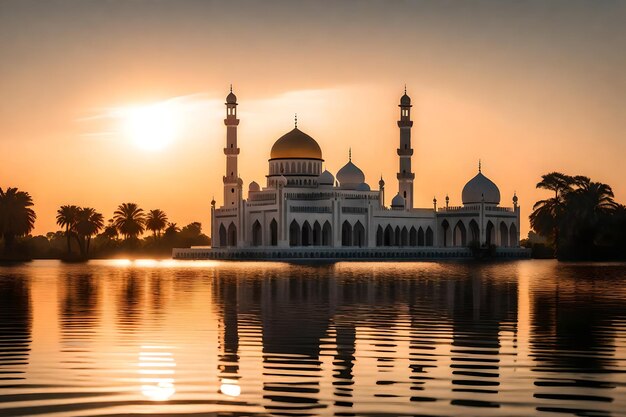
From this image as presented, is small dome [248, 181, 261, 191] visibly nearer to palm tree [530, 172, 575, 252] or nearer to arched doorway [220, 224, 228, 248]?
arched doorway [220, 224, 228, 248]

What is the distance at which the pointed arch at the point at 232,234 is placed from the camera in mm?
104438

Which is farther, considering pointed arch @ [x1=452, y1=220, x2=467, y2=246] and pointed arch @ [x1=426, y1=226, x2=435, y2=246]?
pointed arch @ [x1=452, y1=220, x2=467, y2=246]

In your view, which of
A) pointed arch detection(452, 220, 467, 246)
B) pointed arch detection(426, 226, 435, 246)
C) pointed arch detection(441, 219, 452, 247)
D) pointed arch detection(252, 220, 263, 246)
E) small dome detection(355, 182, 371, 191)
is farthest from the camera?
pointed arch detection(441, 219, 452, 247)

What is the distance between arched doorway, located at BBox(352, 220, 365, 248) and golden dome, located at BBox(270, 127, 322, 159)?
798cm

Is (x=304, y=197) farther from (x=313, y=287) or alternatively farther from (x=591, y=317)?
(x=591, y=317)

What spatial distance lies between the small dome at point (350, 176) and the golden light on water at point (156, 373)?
3563 inches

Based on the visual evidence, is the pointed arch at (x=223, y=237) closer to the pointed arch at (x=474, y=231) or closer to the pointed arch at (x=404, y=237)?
the pointed arch at (x=404, y=237)

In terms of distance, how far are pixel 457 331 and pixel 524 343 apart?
215 centimetres

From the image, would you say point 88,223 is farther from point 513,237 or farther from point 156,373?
point 156,373

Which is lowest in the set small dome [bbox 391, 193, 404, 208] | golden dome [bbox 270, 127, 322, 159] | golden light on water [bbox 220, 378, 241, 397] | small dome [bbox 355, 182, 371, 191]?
golden light on water [bbox 220, 378, 241, 397]

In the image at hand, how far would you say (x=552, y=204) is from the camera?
93062mm

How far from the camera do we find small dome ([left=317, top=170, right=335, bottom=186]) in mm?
103637

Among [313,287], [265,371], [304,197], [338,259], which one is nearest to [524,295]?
[313,287]

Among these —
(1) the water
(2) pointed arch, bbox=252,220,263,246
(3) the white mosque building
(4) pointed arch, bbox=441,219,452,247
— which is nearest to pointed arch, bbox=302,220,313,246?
(3) the white mosque building
